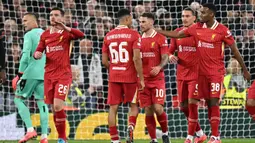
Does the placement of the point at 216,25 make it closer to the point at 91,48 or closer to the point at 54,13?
the point at 54,13

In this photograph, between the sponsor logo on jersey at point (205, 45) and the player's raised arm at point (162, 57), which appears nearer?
the sponsor logo on jersey at point (205, 45)

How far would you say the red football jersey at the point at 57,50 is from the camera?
12.5 metres

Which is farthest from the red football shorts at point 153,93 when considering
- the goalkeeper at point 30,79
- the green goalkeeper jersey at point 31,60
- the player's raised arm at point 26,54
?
the player's raised arm at point 26,54

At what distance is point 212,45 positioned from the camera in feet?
40.8

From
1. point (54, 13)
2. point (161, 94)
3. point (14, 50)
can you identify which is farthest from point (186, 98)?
point (14, 50)

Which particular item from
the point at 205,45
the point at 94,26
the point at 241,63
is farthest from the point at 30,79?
the point at 94,26

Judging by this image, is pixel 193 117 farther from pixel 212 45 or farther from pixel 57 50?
pixel 57 50

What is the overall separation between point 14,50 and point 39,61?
357 centimetres

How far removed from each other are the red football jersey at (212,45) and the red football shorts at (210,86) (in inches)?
3.3

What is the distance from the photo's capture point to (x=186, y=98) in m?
13.8

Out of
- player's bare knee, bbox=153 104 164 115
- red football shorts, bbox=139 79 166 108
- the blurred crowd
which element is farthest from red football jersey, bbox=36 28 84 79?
the blurred crowd

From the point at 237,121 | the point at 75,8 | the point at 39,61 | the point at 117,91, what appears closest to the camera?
the point at 117,91

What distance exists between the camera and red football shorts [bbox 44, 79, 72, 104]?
12422 millimetres

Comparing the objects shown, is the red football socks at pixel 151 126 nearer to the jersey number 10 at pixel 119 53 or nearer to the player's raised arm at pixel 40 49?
the jersey number 10 at pixel 119 53
